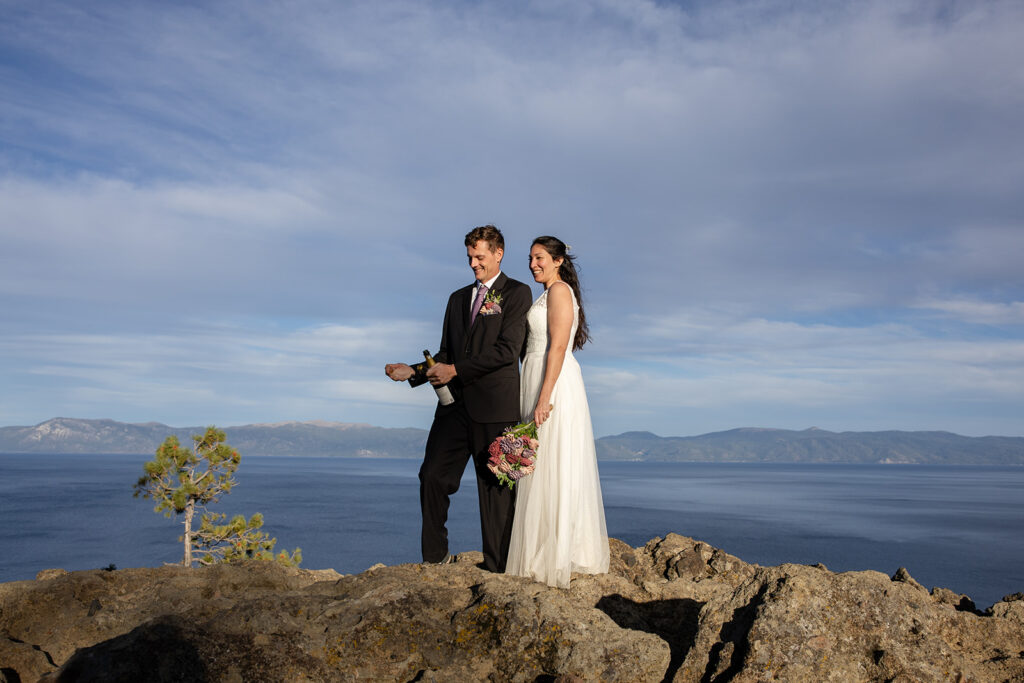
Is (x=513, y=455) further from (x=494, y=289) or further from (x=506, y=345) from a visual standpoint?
(x=494, y=289)

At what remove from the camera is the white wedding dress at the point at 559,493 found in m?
5.77

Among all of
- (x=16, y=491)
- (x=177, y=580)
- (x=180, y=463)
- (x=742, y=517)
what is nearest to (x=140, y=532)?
(x=16, y=491)

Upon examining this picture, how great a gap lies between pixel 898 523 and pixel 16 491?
146822mm

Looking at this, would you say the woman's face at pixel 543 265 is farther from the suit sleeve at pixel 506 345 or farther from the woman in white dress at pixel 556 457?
the suit sleeve at pixel 506 345

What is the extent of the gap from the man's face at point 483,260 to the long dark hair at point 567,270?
1.13 feet

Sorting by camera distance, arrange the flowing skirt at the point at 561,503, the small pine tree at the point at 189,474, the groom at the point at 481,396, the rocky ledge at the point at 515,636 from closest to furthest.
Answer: the rocky ledge at the point at 515,636
the flowing skirt at the point at 561,503
the groom at the point at 481,396
the small pine tree at the point at 189,474

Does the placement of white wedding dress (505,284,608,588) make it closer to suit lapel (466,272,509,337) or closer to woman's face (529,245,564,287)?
woman's face (529,245,564,287)

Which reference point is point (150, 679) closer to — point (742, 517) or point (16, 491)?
point (742, 517)

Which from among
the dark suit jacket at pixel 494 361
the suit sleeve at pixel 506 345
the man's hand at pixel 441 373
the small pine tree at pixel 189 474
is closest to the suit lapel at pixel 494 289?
the dark suit jacket at pixel 494 361

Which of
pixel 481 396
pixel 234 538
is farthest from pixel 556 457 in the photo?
pixel 234 538

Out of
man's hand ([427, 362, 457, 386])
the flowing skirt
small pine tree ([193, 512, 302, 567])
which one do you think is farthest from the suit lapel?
small pine tree ([193, 512, 302, 567])

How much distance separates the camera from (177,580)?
553cm

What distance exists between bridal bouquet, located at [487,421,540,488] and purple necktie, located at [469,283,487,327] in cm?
110

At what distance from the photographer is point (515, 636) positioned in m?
3.72
